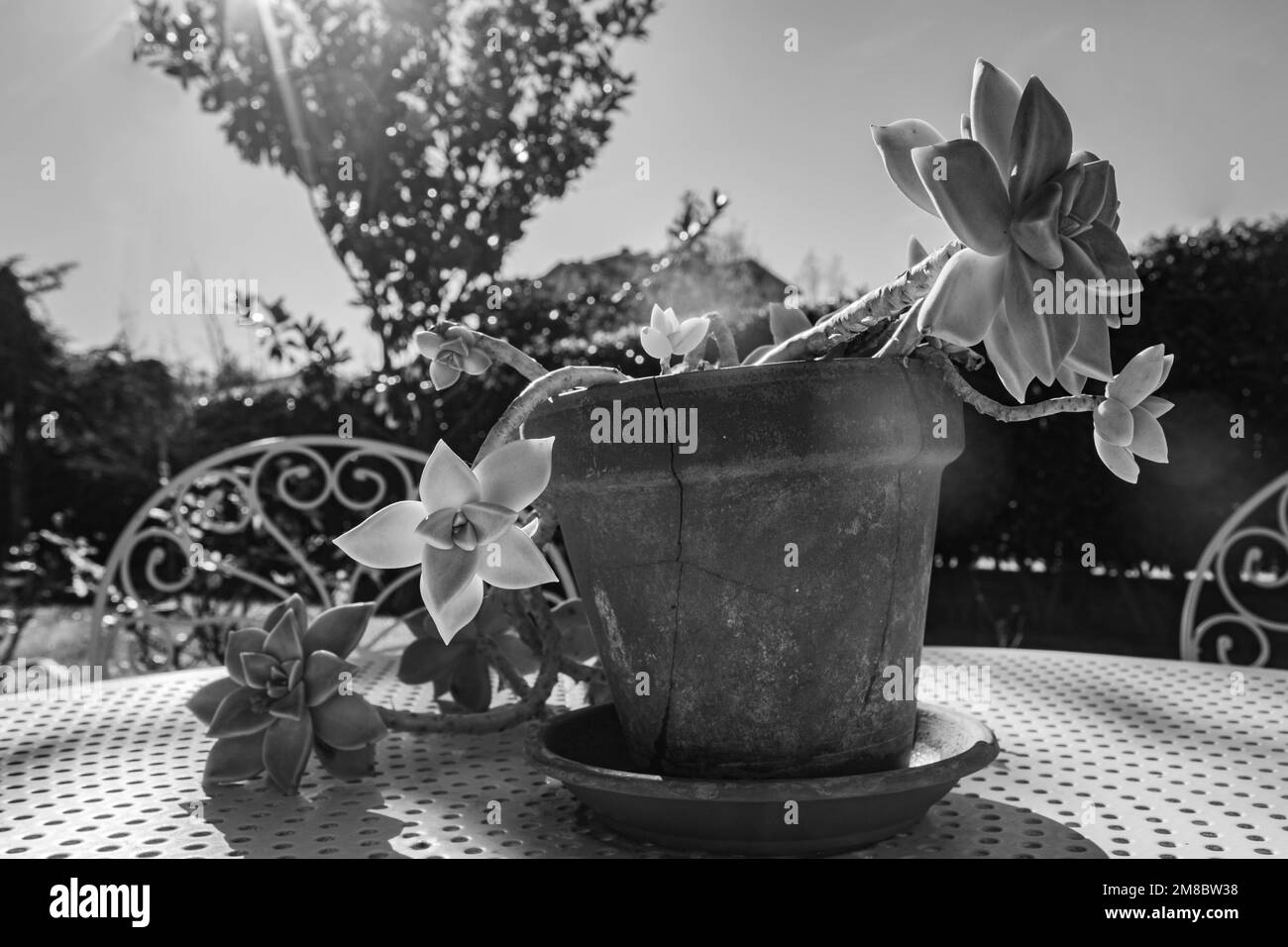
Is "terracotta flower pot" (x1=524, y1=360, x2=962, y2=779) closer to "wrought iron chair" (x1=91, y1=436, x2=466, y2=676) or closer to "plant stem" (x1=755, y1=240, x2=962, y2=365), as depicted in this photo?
"plant stem" (x1=755, y1=240, x2=962, y2=365)

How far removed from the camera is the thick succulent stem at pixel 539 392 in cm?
69

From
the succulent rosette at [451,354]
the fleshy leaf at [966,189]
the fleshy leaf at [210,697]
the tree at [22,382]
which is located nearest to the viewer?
the fleshy leaf at [966,189]

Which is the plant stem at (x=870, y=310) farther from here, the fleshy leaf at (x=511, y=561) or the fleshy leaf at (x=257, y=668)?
the fleshy leaf at (x=257, y=668)

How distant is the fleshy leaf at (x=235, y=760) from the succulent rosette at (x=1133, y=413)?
0.75 meters

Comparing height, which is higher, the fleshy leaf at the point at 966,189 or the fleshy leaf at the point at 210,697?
the fleshy leaf at the point at 966,189

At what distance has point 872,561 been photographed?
668 millimetres

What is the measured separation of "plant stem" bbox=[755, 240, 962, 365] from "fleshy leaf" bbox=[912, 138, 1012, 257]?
0.16 feet

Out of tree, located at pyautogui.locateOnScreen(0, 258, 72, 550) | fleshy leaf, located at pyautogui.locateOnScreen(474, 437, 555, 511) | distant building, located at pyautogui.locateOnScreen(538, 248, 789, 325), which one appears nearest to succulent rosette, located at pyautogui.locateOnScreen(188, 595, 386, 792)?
fleshy leaf, located at pyautogui.locateOnScreen(474, 437, 555, 511)

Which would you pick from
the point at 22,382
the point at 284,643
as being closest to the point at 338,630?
the point at 284,643

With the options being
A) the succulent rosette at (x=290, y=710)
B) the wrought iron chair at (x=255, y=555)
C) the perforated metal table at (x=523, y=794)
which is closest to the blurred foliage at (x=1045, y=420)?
the wrought iron chair at (x=255, y=555)

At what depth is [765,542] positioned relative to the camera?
653 millimetres
